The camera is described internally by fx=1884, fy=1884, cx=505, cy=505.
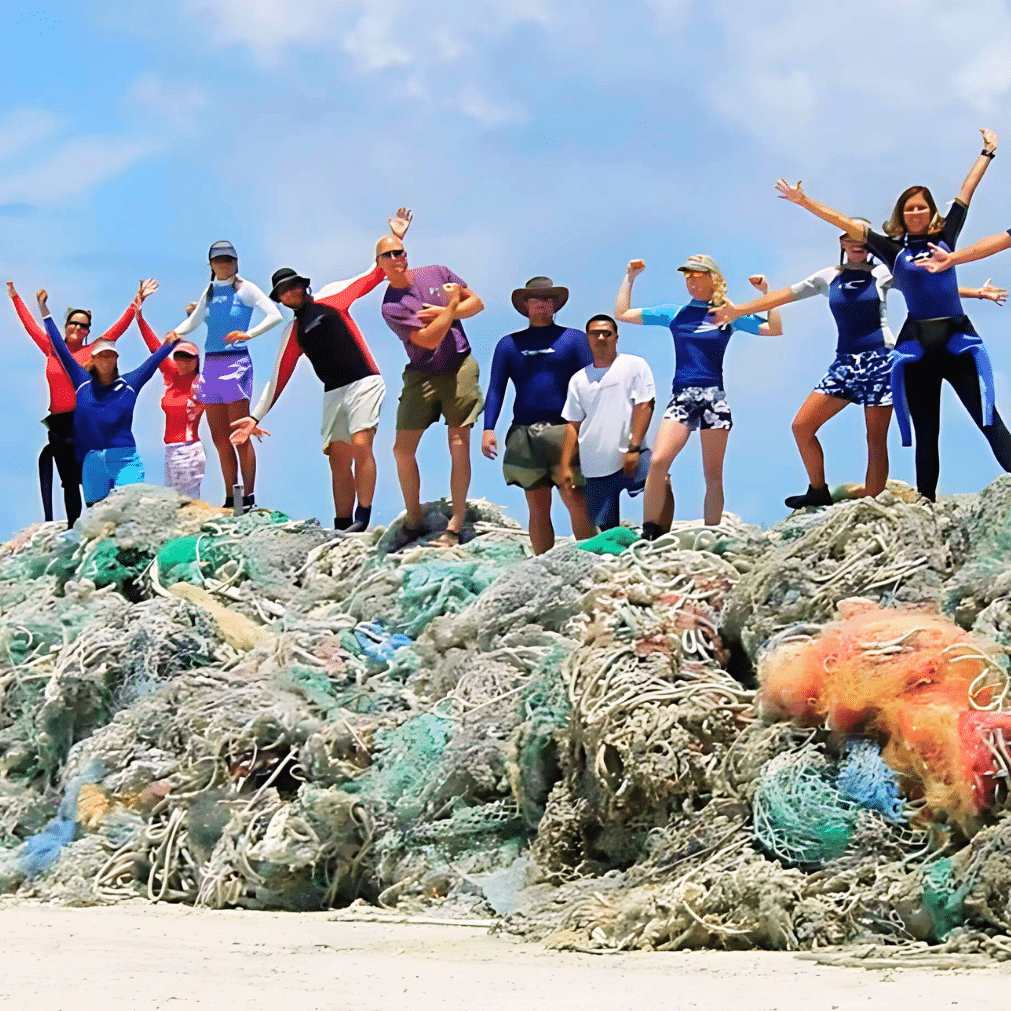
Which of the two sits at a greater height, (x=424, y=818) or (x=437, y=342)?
(x=437, y=342)

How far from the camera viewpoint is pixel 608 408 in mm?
12055

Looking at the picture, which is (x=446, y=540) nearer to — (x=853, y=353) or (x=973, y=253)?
(x=853, y=353)

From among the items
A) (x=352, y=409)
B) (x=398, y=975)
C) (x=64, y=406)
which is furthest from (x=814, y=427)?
(x=64, y=406)

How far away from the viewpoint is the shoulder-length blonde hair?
10.5 m

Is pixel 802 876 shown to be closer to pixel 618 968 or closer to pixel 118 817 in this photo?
pixel 618 968

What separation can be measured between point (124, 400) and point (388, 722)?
5378mm

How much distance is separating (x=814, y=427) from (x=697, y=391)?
0.74 meters

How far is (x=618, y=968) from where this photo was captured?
731 centimetres

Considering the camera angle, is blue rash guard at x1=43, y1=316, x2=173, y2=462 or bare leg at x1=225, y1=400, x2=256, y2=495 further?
blue rash guard at x1=43, y1=316, x2=173, y2=462

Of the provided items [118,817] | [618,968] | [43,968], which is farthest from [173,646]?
[618,968]

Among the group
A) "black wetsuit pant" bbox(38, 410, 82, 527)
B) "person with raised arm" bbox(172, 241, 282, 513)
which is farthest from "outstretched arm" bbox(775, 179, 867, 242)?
"black wetsuit pant" bbox(38, 410, 82, 527)

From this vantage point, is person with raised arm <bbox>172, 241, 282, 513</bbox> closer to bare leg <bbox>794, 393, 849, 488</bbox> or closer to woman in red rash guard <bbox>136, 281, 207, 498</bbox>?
woman in red rash guard <bbox>136, 281, 207, 498</bbox>

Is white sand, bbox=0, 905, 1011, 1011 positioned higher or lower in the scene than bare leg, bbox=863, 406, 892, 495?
lower

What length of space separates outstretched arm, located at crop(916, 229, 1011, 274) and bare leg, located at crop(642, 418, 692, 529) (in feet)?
6.10
